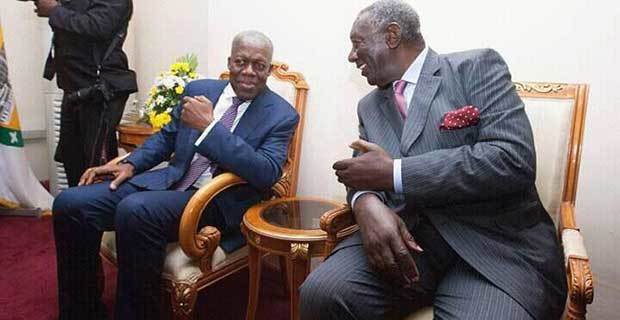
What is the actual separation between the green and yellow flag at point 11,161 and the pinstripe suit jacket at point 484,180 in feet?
8.79

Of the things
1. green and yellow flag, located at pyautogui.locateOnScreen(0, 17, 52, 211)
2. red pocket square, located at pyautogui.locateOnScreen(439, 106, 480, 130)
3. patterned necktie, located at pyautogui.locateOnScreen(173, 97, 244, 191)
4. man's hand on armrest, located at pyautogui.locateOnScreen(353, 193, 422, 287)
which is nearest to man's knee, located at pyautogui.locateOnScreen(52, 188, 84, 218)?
patterned necktie, located at pyautogui.locateOnScreen(173, 97, 244, 191)

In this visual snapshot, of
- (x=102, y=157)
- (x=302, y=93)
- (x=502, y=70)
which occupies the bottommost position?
(x=102, y=157)

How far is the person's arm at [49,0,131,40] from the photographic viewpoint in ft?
7.95

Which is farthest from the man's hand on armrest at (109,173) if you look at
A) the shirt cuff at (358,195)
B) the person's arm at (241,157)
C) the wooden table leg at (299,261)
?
the shirt cuff at (358,195)

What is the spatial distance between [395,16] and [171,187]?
41.0 inches

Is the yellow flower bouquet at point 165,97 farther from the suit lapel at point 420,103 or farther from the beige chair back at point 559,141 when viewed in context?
the beige chair back at point 559,141

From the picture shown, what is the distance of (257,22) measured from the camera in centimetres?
246

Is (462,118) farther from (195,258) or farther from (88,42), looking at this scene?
(88,42)

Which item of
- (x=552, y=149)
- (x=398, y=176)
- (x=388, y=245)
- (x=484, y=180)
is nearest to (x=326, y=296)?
(x=388, y=245)

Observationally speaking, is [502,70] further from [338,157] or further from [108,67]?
[108,67]

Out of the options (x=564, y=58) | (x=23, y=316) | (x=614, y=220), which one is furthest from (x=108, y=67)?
(x=614, y=220)

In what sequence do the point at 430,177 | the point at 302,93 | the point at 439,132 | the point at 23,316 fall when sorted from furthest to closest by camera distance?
the point at 302,93
the point at 23,316
the point at 439,132
the point at 430,177

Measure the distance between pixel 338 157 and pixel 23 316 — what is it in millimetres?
1505

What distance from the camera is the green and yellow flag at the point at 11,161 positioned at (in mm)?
2963
